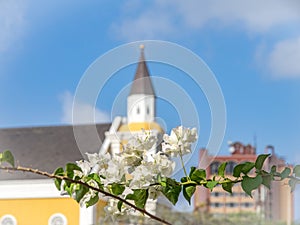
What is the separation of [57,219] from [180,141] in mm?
3772

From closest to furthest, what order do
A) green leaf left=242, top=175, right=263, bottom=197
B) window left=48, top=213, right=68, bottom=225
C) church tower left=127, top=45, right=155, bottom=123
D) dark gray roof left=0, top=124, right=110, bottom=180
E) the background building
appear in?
green leaf left=242, top=175, right=263, bottom=197 → church tower left=127, top=45, right=155, bottom=123 → window left=48, top=213, right=68, bottom=225 → dark gray roof left=0, top=124, right=110, bottom=180 → the background building

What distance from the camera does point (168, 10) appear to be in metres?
6.64

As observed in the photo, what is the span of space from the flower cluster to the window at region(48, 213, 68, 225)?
146 inches

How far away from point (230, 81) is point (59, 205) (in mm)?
2164

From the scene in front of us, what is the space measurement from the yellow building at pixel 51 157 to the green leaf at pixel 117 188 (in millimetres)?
2412

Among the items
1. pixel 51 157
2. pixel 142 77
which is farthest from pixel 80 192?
pixel 51 157

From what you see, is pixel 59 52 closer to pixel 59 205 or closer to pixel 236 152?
pixel 59 205

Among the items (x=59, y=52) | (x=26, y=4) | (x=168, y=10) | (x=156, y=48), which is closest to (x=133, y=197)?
(x=156, y=48)

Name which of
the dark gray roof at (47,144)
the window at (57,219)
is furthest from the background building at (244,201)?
the window at (57,219)

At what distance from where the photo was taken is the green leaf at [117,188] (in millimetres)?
347

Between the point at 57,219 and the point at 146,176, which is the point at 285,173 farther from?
the point at 57,219

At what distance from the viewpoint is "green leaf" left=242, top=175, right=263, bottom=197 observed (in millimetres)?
326

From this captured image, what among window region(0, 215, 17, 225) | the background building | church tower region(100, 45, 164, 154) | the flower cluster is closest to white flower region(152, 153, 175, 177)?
the flower cluster

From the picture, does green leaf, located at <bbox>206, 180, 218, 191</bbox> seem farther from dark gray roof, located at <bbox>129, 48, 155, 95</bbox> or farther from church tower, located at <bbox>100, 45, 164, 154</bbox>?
dark gray roof, located at <bbox>129, 48, 155, 95</bbox>
